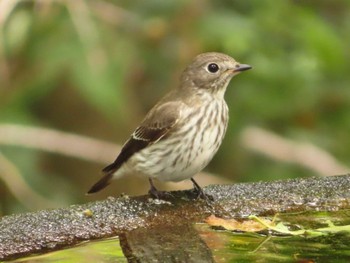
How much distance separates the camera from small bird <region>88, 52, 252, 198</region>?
15.5 feet

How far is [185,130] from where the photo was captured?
4.79 m

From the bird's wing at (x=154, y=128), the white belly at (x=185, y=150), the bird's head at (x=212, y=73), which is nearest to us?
the white belly at (x=185, y=150)

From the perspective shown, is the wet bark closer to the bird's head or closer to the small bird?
the small bird

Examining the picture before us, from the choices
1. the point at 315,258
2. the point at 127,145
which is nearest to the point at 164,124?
the point at 127,145

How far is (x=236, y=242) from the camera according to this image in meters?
3.87

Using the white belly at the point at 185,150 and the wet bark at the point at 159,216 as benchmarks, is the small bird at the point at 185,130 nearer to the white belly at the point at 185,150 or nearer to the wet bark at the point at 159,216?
the white belly at the point at 185,150

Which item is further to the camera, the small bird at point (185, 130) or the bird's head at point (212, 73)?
the bird's head at point (212, 73)

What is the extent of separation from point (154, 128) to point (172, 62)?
1856mm

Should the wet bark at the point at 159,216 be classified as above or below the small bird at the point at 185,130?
below

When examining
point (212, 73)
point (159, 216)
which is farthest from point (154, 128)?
point (159, 216)

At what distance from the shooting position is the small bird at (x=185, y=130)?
4.73 m

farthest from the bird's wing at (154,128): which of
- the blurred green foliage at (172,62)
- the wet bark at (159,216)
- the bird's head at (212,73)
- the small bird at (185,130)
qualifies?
the blurred green foliage at (172,62)

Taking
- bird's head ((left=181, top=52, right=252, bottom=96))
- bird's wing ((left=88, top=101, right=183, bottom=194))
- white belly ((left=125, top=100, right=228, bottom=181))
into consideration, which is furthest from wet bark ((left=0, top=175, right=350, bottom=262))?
bird's head ((left=181, top=52, right=252, bottom=96))

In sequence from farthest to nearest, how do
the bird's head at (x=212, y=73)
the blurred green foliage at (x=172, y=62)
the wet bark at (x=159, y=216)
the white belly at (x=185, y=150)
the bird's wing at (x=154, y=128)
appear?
1. the blurred green foliage at (x=172, y=62)
2. the bird's head at (x=212, y=73)
3. the bird's wing at (x=154, y=128)
4. the white belly at (x=185, y=150)
5. the wet bark at (x=159, y=216)
